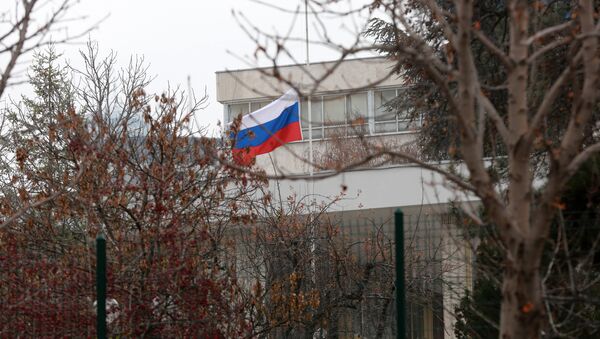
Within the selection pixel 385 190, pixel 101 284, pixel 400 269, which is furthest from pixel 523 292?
pixel 385 190

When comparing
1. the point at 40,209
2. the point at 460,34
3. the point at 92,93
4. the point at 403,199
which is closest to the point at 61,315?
the point at 40,209

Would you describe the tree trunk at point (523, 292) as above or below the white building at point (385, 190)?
below

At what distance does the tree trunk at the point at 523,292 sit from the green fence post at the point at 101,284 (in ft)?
12.1

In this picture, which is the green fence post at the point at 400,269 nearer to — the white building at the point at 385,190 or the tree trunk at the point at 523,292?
the white building at the point at 385,190

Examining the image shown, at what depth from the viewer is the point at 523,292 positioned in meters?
5.87

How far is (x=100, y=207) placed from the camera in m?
11.7

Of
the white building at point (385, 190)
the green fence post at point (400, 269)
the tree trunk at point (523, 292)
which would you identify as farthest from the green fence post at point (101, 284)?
the tree trunk at point (523, 292)

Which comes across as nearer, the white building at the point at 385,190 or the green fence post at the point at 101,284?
the white building at the point at 385,190

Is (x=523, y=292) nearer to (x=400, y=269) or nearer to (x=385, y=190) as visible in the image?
(x=400, y=269)

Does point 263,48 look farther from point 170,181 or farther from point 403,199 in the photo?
point 403,199

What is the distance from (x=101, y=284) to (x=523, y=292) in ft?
12.7

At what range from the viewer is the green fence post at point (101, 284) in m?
8.34

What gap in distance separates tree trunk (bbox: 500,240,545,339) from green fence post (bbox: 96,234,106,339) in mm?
3683

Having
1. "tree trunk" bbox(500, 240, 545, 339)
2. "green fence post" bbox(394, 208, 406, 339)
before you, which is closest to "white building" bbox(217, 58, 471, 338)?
"green fence post" bbox(394, 208, 406, 339)
